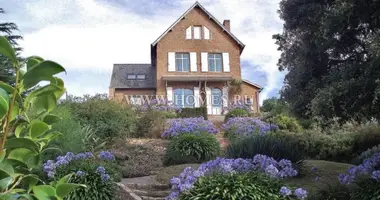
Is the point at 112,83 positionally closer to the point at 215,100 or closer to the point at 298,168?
the point at 215,100

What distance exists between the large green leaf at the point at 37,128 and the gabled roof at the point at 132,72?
30732 mm

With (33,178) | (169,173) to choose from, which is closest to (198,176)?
(169,173)

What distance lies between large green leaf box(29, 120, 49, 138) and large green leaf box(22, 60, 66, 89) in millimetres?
138

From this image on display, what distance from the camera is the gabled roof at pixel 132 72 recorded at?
32125mm

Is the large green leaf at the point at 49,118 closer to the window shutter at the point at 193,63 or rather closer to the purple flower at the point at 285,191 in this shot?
the purple flower at the point at 285,191

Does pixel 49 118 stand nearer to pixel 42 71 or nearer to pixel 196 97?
pixel 42 71

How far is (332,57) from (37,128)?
37.1ft

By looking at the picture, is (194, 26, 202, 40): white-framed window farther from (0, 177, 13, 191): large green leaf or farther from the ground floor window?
(0, 177, 13, 191): large green leaf

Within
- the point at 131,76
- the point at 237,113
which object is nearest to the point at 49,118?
the point at 237,113

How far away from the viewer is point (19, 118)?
125cm

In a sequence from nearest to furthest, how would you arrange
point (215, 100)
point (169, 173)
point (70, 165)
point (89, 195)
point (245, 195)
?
point (245, 195) < point (89, 195) < point (70, 165) < point (169, 173) < point (215, 100)

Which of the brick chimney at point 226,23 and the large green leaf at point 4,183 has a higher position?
the brick chimney at point 226,23

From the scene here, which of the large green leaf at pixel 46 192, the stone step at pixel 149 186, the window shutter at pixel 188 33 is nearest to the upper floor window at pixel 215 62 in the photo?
the window shutter at pixel 188 33

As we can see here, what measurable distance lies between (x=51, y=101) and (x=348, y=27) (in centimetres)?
1014
